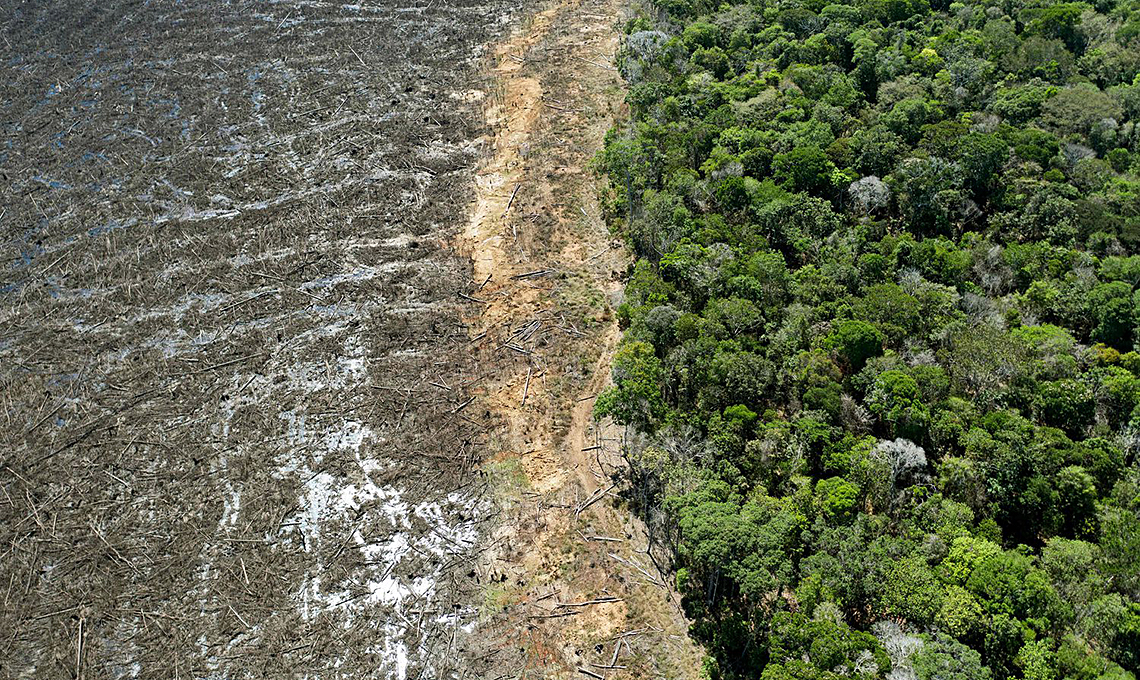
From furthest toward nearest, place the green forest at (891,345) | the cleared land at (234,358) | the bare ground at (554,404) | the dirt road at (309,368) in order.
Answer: the cleared land at (234,358)
the dirt road at (309,368)
the bare ground at (554,404)
the green forest at (891,345)

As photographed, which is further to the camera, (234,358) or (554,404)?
(234,358)

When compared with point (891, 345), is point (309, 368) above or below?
below

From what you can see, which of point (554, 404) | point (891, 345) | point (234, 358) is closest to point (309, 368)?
point (234, 358)

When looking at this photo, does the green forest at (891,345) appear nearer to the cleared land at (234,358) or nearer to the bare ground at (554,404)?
the bare ground at (554,404)

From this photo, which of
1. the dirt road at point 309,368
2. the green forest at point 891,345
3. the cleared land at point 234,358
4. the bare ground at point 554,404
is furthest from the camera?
the cleared land at point 234,358

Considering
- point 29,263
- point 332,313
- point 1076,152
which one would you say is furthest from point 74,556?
point 1076,152

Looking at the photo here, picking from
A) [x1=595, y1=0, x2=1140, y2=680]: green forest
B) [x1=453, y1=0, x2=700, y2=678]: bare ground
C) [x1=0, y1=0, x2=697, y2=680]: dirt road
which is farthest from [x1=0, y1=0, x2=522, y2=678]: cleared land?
[x1=595, y1=0, x2=1140, y2=680]: green forest

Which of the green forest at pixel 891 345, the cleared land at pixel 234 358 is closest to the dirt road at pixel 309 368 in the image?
the cleared land at pixel 234 358

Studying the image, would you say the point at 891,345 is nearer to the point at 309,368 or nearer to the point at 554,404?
the point at 554,404
